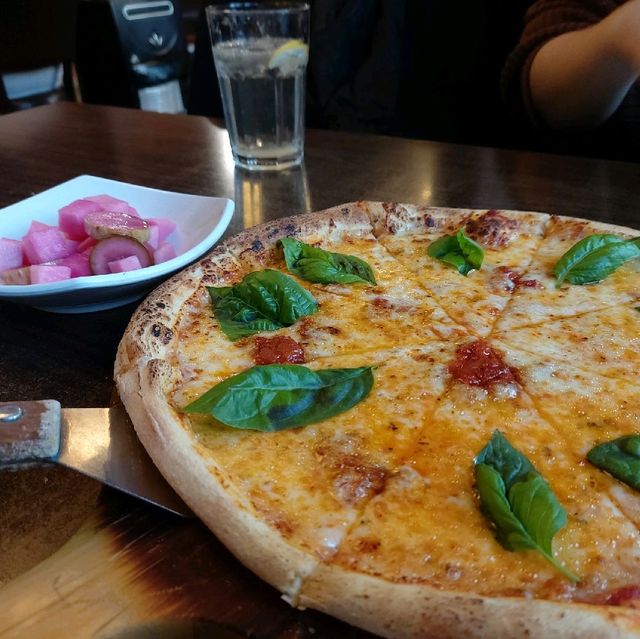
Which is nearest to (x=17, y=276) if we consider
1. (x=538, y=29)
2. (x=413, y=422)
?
(x=413, y=422)

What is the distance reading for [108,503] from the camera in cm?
77

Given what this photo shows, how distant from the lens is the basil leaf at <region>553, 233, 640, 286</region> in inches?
44.5

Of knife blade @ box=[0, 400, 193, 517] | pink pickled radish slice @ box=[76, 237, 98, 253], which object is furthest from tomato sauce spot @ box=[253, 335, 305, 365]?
pink pickled radish slice @ box=[76, 237, 98, 253]

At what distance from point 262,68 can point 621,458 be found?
1618 millimetres

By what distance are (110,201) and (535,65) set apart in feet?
5.72

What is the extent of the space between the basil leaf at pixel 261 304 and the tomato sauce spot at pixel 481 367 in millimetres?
266

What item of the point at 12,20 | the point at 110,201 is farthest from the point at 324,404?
the point at 12,20

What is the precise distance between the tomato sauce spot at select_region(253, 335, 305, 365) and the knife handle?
11.8 inches

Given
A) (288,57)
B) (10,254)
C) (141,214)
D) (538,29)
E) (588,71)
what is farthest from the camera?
(538,29)

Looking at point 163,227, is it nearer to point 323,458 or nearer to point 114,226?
point 114,226

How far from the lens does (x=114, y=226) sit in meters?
1.24

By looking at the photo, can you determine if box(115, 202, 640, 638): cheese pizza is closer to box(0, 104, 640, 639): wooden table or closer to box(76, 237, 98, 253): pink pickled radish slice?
box(0, 104, 640, 639): wooden table

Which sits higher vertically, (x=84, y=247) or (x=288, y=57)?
(x=288, y=57)

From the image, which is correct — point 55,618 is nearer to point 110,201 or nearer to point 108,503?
point 108,503
